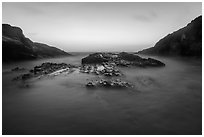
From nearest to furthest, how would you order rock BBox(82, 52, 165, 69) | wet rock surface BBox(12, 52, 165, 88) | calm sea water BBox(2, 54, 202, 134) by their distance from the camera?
1. calm sea water BBox(2, 54, 202, 134)
2. wet rock surface BBox(12, 52, 165, 88)
3. rock BBox(82, 52, 165, 69)

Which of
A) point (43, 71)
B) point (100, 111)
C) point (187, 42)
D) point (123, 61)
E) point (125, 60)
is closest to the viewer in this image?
point (100, 111)

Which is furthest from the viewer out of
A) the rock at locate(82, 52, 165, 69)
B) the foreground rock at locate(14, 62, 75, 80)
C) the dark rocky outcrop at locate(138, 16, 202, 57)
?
the dark rocky outcrop at locate(138, 16, 202, 57)

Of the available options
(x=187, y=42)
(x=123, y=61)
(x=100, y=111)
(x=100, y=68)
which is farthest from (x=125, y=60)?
(x=187, y=42)

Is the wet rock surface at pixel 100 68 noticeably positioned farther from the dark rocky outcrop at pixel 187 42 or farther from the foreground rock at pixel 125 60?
the dark rocky outcrop at pixel 187 42

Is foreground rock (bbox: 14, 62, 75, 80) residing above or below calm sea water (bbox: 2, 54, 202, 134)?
above

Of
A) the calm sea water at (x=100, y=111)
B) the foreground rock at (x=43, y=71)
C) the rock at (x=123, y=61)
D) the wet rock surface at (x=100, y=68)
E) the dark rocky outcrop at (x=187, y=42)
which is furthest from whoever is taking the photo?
the dark rocky outcrop at (x=187, y=42)

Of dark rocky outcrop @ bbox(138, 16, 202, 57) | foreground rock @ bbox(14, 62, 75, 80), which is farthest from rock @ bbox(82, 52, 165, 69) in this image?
dark rocky outcrop @ bbox(138, 16, 202, 57)

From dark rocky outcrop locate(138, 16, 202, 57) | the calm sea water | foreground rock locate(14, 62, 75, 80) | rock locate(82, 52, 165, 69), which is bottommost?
the calm sea water

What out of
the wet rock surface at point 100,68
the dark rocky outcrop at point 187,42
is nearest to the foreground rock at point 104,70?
the wet rock surface at point 100,68

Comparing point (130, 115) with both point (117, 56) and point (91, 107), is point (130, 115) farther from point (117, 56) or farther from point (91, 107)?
point (117, 56)

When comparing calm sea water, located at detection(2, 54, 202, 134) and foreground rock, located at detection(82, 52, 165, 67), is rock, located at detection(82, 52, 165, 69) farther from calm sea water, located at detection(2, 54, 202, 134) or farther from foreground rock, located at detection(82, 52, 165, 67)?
calm sea water, located at detection(2, 54, 202, 134)

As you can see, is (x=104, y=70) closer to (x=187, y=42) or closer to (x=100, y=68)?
(x=100, y=68)

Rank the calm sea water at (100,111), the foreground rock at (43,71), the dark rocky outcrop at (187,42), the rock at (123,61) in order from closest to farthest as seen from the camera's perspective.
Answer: the calm sea water at (100,111), the foreground rock at (43,71), the rock at (123,61), the dark rocky outcrop at (187,42)
